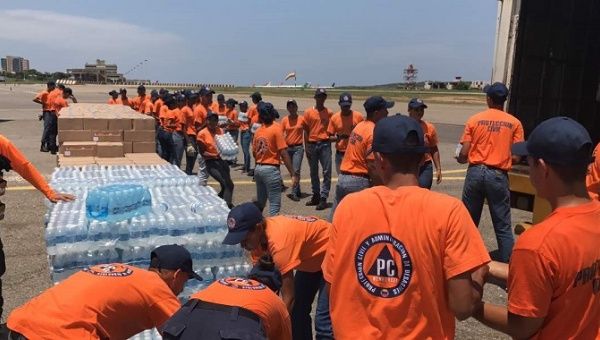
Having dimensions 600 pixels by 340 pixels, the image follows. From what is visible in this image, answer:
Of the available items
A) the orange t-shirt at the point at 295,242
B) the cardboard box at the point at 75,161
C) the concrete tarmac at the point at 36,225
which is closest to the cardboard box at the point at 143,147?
the cardboard box at the point at 75,161

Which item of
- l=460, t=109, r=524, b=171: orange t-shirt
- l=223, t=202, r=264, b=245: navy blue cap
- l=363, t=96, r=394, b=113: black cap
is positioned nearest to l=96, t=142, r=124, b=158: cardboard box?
l=363, t=96, r=394, b=113: black cap

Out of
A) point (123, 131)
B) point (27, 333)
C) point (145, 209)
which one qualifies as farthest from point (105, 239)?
point (123, 131)

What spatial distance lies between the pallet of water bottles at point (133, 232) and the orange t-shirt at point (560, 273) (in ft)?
8.28

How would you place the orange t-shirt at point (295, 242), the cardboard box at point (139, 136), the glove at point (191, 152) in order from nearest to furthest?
the orange t-shirt at point (295, 242), the cardboard box at point (139, 136), the glove at point (191, 152)

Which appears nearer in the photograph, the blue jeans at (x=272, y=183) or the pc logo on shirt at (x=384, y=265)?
the pc logo on shirt at (x=384, y=265)

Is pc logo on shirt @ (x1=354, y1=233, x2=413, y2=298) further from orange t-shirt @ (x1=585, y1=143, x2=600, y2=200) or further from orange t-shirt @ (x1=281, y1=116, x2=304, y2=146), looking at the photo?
orange t-shirt @ (x1=281, y1=116, x2=304, y2=146)

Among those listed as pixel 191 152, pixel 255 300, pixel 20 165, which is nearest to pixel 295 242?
pixel 255 300

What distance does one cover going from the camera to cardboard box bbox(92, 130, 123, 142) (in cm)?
885

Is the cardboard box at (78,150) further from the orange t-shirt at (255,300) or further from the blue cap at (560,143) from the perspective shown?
the blue cap at (560,143)

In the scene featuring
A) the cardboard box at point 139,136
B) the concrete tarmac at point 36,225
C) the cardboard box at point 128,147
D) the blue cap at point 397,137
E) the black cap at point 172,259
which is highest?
the blue cap at point 397,137

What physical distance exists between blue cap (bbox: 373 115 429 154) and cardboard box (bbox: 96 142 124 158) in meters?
6.76

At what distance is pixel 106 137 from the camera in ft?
29.1

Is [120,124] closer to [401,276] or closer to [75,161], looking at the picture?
[75,161]

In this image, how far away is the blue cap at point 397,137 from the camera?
2.24m
